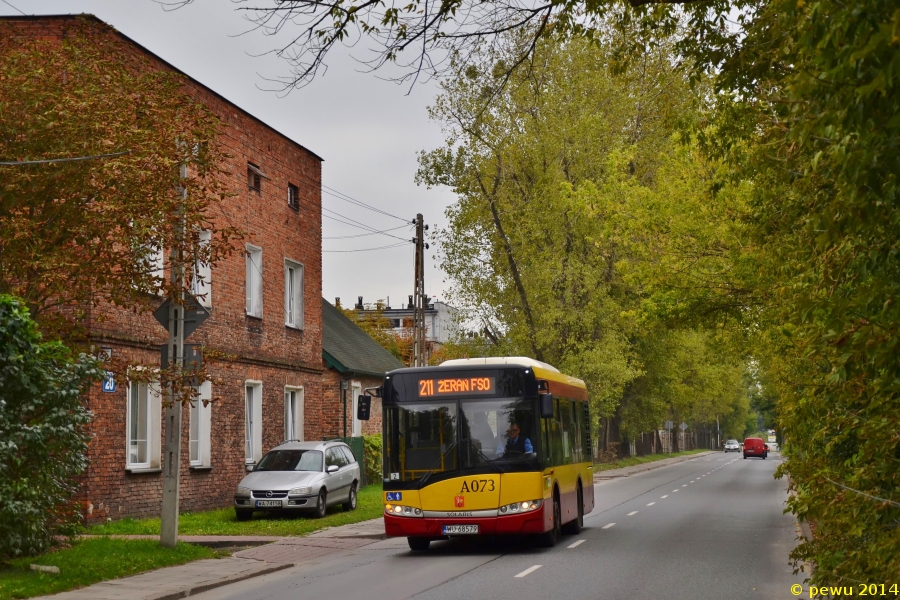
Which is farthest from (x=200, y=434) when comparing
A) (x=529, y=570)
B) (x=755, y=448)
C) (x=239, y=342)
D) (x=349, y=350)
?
(x=755, y=448)

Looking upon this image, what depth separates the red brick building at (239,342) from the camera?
A: 21078 millimetres

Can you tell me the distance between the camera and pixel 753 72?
9672mm

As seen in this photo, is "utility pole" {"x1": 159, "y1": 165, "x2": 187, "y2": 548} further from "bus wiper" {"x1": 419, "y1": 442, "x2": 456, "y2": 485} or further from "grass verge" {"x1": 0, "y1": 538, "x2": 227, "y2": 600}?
"bus wiper" {"x1": 419, "y1": 442, "x2": 456, "y2": 485}

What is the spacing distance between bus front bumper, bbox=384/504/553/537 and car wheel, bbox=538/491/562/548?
2.61 feet

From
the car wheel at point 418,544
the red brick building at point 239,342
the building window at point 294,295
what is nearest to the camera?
the car wheel at point 418,544

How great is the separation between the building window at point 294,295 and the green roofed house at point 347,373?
385cm

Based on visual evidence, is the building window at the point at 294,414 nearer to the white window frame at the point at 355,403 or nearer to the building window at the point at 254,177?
the white window frame at the point at 355,403

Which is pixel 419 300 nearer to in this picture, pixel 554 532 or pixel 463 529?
pixel 554 532

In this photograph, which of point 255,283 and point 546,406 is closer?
point 546,406

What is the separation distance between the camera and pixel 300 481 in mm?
23094

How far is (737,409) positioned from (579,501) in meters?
124

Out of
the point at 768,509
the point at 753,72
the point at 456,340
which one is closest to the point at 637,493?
the point at 768,509

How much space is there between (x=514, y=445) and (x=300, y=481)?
25.9ft

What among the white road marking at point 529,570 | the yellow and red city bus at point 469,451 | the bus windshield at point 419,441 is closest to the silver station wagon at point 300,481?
the yellow and red city bus at point 469,451
